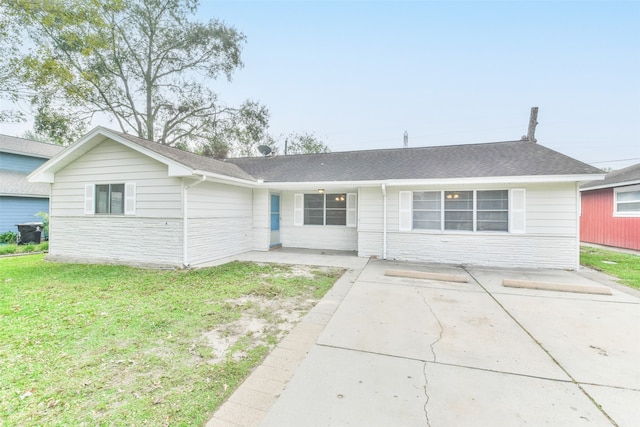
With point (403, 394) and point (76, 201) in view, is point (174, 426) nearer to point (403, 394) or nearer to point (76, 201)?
point (403, 394)

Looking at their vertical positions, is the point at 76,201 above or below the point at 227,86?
below

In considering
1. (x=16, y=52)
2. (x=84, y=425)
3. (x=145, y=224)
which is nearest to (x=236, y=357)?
(x=84, y=425)

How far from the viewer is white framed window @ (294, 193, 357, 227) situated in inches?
386

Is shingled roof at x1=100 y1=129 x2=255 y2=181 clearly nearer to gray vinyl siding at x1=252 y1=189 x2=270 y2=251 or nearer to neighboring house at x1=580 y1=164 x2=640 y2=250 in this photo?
gray vinyl siding at x1=252 y1=189 x2=270 y2=251

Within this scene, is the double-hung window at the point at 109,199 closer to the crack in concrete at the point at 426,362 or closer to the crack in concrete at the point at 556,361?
the crack in concrete at the point at 426,362

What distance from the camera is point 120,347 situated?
3023 mm

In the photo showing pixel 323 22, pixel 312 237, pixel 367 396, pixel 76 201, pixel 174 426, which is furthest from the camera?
pixel 323 22

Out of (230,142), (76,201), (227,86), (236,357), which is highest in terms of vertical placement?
(227,86)

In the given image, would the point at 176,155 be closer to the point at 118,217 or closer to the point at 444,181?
the point at 118,217

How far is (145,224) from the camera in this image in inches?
289

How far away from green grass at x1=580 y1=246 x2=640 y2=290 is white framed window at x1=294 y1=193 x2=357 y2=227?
6973 millimetres

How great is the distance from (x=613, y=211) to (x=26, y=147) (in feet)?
98.1

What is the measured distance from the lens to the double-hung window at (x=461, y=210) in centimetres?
755

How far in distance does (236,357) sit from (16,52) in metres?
12.3
